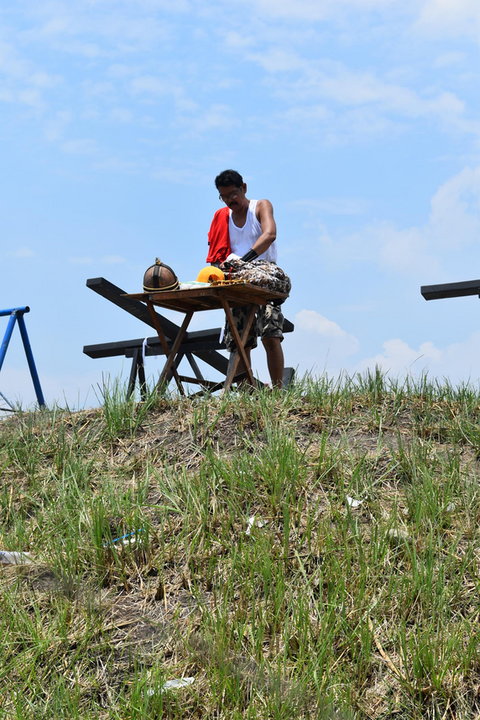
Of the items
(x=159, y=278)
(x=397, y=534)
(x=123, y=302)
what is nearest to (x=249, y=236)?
(x=159, y=278)

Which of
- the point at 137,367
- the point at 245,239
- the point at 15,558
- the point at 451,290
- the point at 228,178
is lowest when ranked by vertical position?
the point at 15,558

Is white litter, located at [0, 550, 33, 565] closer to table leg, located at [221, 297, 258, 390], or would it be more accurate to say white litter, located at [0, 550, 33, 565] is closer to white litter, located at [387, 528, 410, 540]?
white litter, located at [387, 528, 410, 540]

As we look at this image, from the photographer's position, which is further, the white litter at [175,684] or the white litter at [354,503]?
the white litter at [354,503]

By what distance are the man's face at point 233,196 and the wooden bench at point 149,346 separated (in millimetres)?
1316

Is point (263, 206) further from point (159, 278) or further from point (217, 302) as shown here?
point (159, 278)

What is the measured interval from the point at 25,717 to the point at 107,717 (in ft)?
1.04

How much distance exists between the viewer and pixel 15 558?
4223mm

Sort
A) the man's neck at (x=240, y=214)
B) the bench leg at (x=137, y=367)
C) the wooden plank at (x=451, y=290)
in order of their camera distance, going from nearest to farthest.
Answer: the man's neck at (x=240, y=214) < the wooden plank at (x=451, y=290) < the bench leg at (x=137, y=367)

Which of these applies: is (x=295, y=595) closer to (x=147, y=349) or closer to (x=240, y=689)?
(x=240, y=689)

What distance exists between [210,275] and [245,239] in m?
0.71

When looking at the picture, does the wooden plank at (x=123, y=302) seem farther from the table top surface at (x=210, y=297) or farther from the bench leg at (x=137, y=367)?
the table top surface at (x=210, y=297)

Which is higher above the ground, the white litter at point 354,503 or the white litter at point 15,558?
the white litter at point 354,503

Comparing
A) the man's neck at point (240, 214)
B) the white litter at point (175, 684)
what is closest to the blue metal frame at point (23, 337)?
the man's neck at point (240, 214)

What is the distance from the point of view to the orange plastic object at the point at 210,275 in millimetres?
6816
